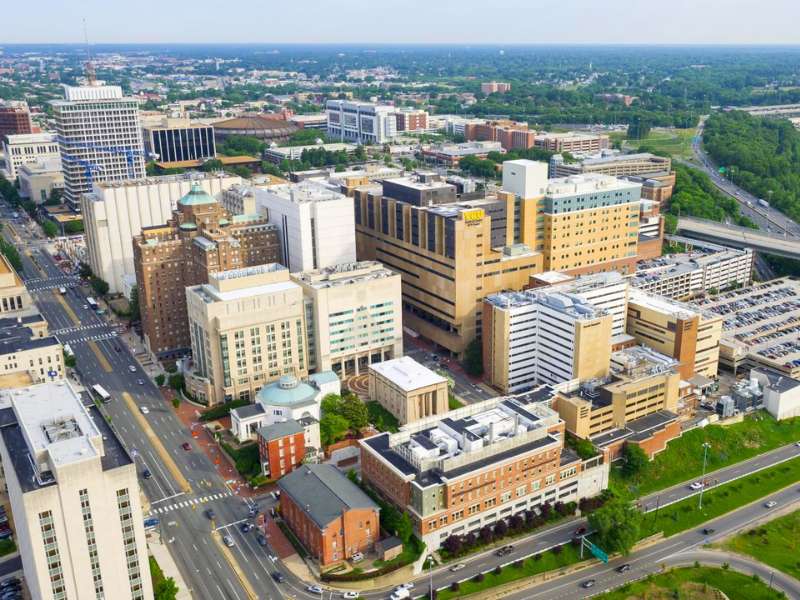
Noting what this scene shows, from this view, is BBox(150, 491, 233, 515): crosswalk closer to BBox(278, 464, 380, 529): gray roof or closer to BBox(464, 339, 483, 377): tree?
BBox(278, 464, 380, 529): gray roof

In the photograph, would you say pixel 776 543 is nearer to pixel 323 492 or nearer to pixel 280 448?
pixel 323 492

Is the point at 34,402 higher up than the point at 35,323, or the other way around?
the point at 34,402

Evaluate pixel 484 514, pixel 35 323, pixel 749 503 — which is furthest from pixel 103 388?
pixel 749 503

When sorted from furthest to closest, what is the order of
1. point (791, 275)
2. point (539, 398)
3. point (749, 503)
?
point (791, 275)
point (539, 398)
point (749, 503)

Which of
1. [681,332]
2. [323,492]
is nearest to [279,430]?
[323,492]

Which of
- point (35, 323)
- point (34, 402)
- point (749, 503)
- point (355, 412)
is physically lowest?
point (749, 503)

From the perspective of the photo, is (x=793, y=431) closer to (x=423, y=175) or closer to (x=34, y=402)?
(x=423, y=175)

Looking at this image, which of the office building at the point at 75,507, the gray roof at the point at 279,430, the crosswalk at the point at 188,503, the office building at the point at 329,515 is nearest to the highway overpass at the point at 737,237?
the gray roof at the point at 279,430
